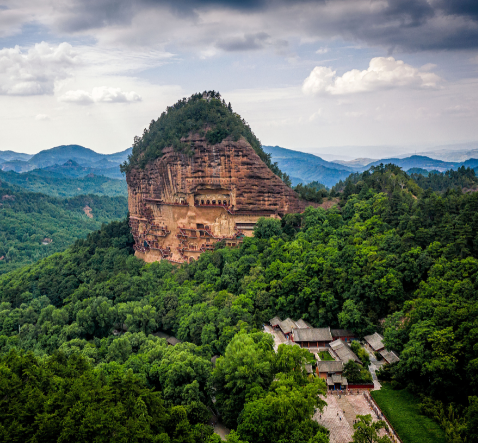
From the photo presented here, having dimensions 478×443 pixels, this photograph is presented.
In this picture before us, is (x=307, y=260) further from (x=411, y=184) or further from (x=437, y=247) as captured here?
(x=411, y=184)

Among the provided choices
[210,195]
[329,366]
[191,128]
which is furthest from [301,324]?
[191,128]

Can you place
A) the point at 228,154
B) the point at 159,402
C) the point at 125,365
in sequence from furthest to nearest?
the point at 228,154
the point at 125,365
the point at 159,402

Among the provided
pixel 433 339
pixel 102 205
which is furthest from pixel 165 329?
pixel 102 205

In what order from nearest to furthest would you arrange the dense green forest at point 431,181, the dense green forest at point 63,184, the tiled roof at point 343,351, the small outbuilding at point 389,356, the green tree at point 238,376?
the green tree at point 238,376, the small outbuilding at point 389,356, the tiled roof at point 343,351, the dense green forest at point 431,181, the dense green forest at point 63,184

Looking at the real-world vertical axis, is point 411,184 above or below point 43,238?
above

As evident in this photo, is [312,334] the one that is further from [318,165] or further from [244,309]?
[318,165]

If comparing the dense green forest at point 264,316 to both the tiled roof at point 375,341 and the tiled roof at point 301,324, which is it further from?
the tiled roof at point 301,324

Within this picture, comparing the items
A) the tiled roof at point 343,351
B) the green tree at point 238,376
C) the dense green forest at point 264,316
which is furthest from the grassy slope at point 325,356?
the green tree at point 238,376
